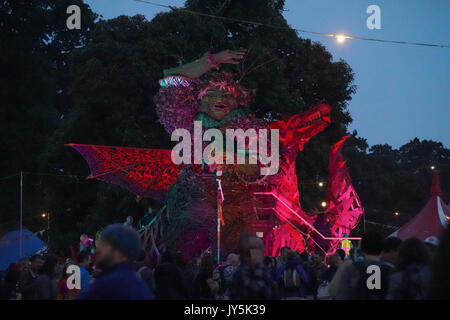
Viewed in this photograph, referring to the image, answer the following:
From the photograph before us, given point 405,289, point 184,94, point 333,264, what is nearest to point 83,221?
point 184,94

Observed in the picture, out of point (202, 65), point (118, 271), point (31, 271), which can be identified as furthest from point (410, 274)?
point (202, 65)

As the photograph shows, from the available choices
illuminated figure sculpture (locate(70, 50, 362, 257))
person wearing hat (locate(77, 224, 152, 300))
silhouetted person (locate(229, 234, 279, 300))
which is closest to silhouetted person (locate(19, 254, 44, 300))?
silhouetted person (locate(229, 234, 279, 300))

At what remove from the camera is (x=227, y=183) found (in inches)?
665

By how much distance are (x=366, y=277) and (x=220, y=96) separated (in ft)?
38.6

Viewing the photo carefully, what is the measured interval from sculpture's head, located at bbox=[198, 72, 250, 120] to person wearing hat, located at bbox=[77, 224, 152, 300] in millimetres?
12673

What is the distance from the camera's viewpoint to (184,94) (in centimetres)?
1714

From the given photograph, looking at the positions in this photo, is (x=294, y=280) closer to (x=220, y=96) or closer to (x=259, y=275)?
(x=259, y=275)

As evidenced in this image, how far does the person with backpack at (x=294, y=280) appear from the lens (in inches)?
348

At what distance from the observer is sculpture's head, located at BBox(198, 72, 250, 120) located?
55.4ft

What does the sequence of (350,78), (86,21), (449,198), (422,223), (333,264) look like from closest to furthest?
(333,264) < (422,223) < (350,78) < (86,21) < (449,198)

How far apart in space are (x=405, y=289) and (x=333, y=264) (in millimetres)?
5643

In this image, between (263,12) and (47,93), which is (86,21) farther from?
(263,12)

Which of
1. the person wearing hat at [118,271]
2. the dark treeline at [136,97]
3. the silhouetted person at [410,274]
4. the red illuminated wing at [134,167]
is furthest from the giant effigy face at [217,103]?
the person wearing hat at [118,271]

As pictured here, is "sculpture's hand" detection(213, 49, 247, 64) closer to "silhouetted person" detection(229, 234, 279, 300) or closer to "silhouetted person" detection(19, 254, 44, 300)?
"silhouetted person" detection(19, 254, 44, 300)
